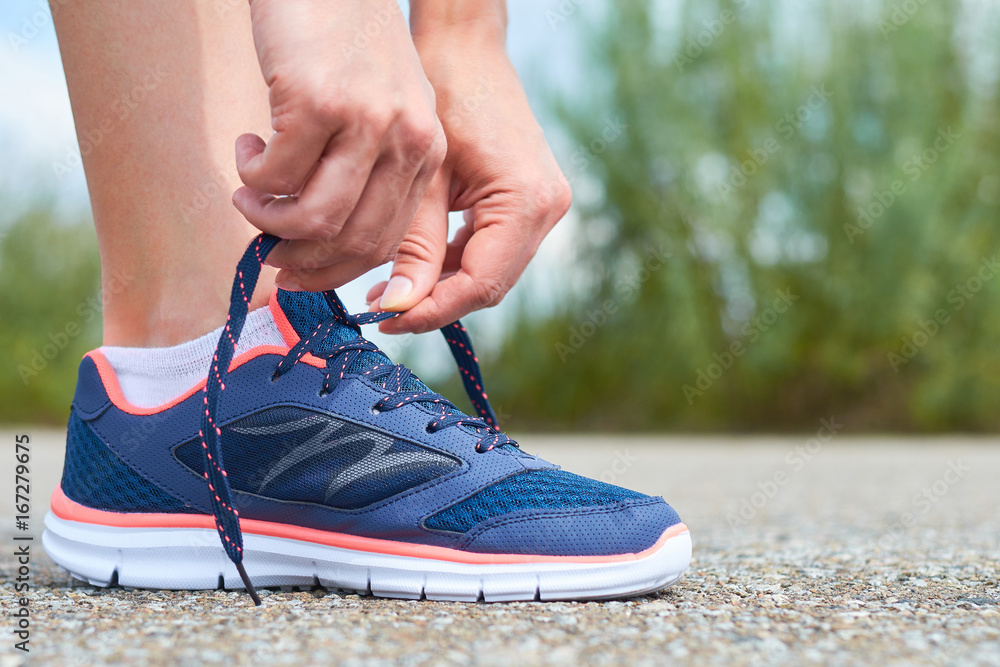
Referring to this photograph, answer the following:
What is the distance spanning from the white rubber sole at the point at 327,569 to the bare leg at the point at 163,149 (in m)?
0.28

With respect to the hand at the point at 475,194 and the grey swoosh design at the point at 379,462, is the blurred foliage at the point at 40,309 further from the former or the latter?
the grey swoosh design at the point at 379,462

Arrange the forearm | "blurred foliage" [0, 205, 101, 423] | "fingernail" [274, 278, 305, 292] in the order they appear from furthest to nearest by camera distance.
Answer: "blurred foliage" [0, 205, 101, 423], the forearm, "fingernail" [274, 278, 305, 292]

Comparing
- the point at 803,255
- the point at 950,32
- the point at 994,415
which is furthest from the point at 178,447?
the point at 950,32

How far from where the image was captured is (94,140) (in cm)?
116

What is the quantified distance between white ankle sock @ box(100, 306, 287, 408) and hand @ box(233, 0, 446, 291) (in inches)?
10.3

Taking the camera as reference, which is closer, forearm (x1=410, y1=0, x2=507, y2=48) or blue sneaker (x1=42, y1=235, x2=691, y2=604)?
blue sneaker (x1=42, y1=235, x2=691, y2=604)

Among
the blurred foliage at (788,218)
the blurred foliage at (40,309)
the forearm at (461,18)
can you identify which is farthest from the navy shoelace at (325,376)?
the blurred foliage at (40,309)

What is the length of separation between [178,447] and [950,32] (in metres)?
9.09

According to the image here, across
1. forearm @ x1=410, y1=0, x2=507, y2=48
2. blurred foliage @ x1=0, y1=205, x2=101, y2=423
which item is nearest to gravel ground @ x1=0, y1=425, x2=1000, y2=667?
forearm @ x1=410, y1=0, x2=507, y2=48

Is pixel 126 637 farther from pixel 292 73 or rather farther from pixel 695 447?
pixel 695 447

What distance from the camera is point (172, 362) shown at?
3.68ft

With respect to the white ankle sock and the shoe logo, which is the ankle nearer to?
the white ankle sock

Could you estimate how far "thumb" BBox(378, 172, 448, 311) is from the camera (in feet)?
3.53

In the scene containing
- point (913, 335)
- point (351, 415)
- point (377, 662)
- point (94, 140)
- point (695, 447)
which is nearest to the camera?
point (377, 662)
